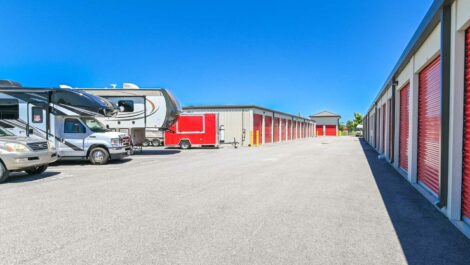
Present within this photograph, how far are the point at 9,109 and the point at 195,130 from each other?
12.3m

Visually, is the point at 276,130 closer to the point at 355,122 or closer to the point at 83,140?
the point at 83,140

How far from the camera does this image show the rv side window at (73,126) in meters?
11.8

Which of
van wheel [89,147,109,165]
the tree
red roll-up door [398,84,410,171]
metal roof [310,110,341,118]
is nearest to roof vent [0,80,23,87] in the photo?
van wheel [89,147,109,165]

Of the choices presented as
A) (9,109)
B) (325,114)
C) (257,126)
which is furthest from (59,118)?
(325,114)

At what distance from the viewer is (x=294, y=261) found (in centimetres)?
316

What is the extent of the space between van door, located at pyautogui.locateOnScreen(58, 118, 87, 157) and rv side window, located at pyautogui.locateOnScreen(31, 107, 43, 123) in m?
0.95

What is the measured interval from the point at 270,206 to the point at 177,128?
17.6 meters

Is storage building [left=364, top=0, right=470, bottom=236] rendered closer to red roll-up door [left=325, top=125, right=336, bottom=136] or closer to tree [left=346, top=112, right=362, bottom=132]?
red roll-up door [left=325, top=125, right=336, bottom=136]

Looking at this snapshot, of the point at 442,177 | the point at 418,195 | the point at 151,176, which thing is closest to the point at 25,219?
the point at 151,176

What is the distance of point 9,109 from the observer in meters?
11.6

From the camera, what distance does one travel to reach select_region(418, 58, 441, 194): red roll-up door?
627 centimetres

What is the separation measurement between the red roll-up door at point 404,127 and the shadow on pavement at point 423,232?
383cm

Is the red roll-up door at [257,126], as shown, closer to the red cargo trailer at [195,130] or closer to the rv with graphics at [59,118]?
the red cargo trailer at [195,130]

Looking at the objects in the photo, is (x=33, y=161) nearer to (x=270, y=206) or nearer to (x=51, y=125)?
(x=51, y=125)
